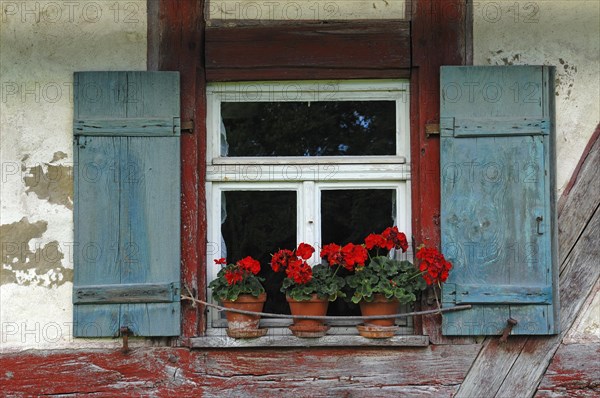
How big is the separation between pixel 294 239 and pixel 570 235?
1.42 metres

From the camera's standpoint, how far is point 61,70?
A: 171 inches

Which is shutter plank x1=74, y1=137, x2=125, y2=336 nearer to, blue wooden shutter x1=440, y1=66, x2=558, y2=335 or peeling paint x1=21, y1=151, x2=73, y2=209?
peeling paint x1=21, y1=151, x2=73, y2=209

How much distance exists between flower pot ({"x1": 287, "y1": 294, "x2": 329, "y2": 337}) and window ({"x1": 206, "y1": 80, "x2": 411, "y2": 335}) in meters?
0.20

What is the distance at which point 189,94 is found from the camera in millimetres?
4355

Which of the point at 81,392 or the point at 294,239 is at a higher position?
the point at 294,239

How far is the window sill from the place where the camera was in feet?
13.8

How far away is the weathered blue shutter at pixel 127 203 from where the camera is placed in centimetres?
420

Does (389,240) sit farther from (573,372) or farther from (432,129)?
(573,372)

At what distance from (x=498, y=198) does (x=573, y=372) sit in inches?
37.8

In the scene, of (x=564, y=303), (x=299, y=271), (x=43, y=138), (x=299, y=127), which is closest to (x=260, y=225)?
(x=299, y=271)

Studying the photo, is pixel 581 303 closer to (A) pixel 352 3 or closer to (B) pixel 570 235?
(B) pixel 570 235

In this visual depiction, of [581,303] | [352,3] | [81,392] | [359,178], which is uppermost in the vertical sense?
[352,3]

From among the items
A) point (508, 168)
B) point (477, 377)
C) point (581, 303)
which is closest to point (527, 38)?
point (508, 168)

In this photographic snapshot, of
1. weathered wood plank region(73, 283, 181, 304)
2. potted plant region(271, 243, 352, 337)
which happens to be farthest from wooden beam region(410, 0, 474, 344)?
weathered wood plank region(73, 283, 181, 304)
